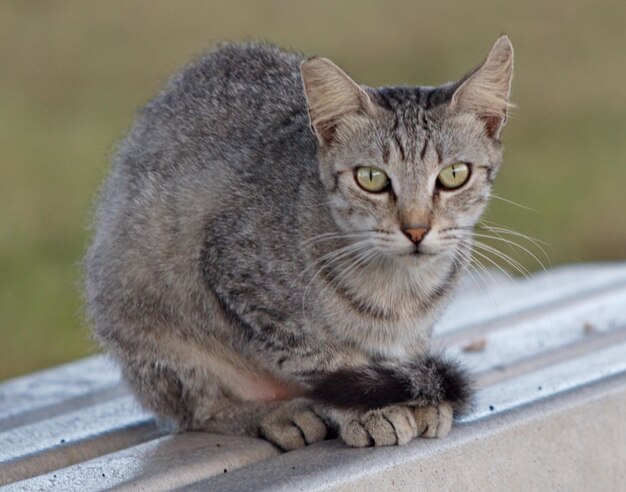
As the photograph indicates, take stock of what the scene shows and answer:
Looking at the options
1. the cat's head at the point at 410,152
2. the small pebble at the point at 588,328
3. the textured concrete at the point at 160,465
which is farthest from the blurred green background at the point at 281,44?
the cat's head at the point at 410,152

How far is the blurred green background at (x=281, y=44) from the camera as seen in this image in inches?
251

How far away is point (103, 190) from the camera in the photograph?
11.1 feet

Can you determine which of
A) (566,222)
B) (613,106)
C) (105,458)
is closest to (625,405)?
(105,458)

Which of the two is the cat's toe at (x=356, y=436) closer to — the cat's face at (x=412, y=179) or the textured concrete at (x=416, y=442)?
the textured concrete at (x=416, y=442)

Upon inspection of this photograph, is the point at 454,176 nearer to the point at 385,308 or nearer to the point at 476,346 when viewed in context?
the point at 385,308

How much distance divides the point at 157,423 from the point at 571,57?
7325 mm

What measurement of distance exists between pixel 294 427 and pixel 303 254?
0.38m

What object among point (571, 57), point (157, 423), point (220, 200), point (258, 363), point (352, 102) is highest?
point (352, 102)

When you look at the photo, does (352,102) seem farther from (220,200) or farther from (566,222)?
(566,222)

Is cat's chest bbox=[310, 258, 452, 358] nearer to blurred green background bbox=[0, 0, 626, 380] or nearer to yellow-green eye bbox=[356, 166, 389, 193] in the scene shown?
yellow-green eye bbox=[356, 166, 389, 193]

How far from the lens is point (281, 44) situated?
8.18 meters

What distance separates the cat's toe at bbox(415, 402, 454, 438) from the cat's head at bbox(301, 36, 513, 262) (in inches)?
13.2

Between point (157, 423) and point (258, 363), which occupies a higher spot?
point (258, 363)

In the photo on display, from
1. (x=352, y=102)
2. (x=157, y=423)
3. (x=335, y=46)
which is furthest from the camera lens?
(x=335, y=46)
